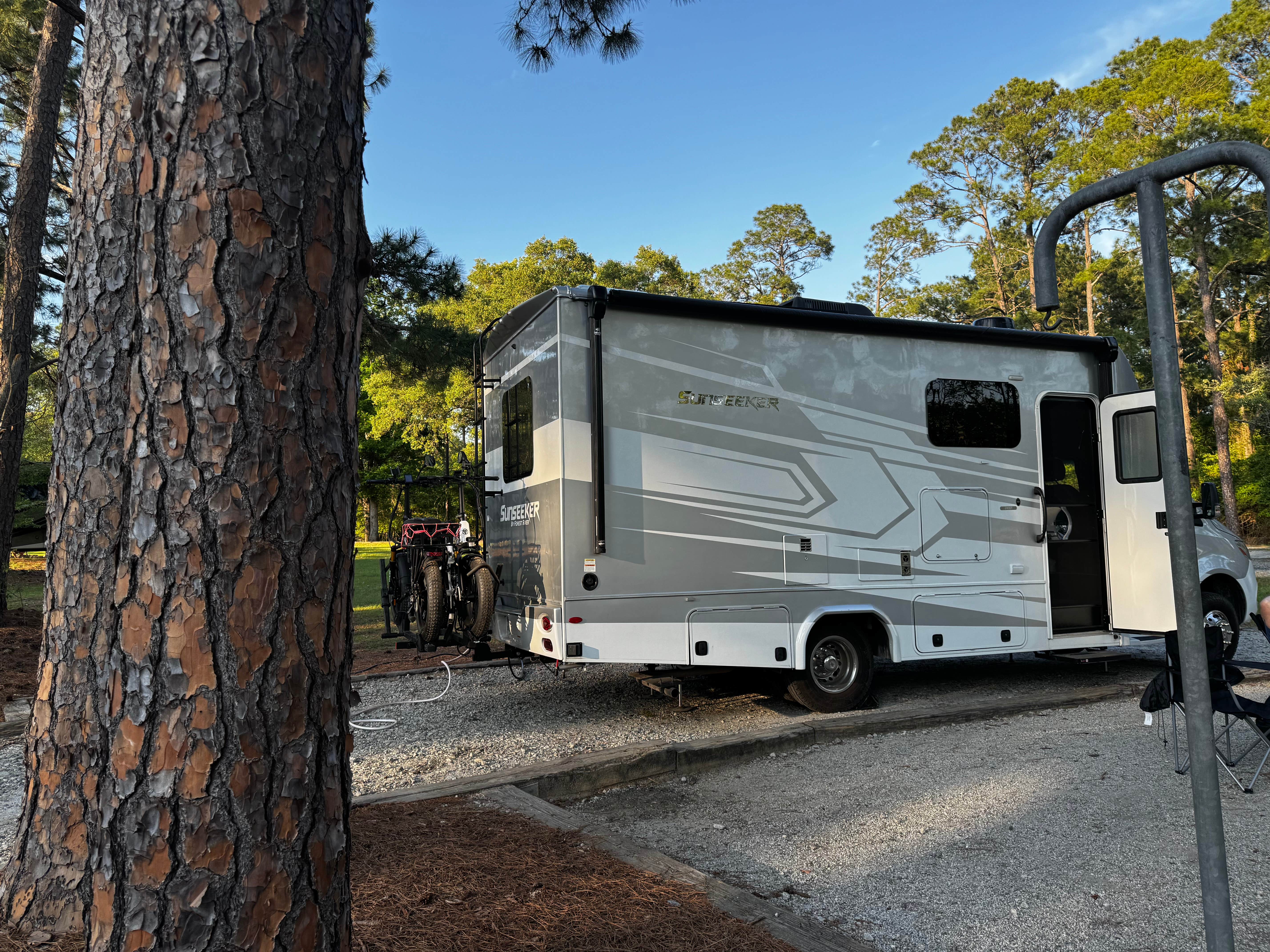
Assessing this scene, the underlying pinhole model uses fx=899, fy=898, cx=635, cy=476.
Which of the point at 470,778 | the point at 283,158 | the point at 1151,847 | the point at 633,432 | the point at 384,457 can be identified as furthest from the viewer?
the point at 384,457

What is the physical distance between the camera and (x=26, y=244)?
983 cm

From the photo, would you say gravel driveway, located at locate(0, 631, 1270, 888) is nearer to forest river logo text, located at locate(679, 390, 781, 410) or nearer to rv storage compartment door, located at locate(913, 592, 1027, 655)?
rv storage compartment door, located at locate(913, 592, 1027, 655)

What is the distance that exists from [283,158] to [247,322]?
37 centimetres

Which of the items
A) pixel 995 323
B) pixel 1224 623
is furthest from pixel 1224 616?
pixel 995 323

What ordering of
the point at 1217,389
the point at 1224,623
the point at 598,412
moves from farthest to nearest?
Answer: the point at 1217,389 → the point at 1224,623 → the point at 598,412

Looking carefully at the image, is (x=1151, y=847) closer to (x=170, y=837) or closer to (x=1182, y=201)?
(x=170, y=837)

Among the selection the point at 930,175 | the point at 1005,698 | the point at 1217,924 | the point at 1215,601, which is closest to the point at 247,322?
the point at 1217,924

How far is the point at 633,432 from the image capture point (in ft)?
20.5

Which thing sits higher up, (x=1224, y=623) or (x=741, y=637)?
(x=741, y=637)

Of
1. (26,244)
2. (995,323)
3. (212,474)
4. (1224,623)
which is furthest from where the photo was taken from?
(26,244)

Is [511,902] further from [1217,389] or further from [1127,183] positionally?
[1217,389]

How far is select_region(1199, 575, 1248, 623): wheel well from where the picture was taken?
27.1 feet

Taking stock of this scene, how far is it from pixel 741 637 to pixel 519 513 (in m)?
1.92

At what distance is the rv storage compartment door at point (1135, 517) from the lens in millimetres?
7344
